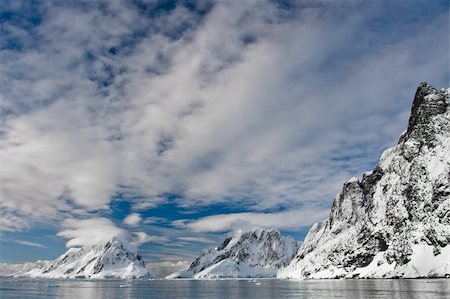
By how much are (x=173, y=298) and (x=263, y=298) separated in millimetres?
29814

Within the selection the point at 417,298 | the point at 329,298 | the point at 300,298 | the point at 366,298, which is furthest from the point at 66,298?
the point at 417,298

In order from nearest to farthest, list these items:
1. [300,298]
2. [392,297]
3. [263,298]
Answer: [392,297], [300,298], [263,298]

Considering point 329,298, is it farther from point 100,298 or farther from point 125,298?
point 100,298

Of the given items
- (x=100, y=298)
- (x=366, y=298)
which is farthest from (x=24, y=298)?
(x=366, y=298)

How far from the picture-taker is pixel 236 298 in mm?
133750

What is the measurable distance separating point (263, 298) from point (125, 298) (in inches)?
1771

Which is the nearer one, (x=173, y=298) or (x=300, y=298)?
(x=300, y=298)

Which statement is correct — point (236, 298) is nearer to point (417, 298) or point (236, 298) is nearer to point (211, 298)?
point (211, 298)

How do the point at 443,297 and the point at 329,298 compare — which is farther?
the point at 329,298

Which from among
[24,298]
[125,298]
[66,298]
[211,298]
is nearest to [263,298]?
[211,298]

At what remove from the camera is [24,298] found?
134625 mm

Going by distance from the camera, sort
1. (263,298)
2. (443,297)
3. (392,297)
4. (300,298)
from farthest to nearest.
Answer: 1. (263,298)
2. (300,298)
3. (392,297)
4. (443,297)

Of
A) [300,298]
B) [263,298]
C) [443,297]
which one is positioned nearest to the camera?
[443,297]

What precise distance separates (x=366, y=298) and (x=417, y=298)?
14.2 meters
